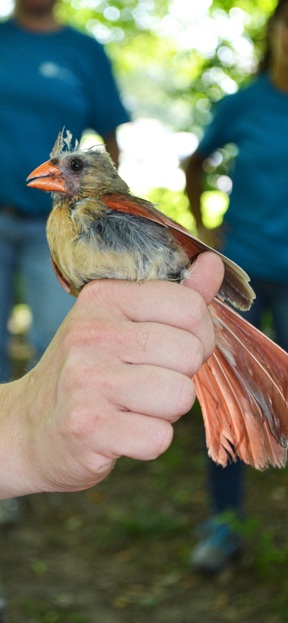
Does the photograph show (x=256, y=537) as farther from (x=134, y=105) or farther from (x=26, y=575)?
(x=134, y=105)

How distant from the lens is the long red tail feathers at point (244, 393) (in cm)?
136

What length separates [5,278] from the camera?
3.22 m

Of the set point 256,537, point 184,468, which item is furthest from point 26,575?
point 184,468

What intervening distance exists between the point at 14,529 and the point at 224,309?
9.71ft

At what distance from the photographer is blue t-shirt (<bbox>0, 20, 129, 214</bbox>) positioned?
2832mm

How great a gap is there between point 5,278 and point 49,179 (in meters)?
1.77

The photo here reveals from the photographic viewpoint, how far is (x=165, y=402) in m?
0.99

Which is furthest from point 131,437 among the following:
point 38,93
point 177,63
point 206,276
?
point 177,63

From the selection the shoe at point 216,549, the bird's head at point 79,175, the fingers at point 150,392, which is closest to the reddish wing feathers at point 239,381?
the bird's head at point 79,175

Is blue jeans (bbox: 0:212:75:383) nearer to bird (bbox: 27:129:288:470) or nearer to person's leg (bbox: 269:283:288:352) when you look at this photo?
person's leg (bbox: 269:283:288:352)

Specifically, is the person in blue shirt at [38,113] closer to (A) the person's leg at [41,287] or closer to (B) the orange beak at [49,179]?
(A) the person's leg at [41,287]

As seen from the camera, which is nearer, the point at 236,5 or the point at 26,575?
the point at 26,575

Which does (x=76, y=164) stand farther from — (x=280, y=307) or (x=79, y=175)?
(x=280, y=307)

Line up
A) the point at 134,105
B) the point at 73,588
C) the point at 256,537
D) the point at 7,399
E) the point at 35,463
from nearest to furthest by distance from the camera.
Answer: the point at 35,463
the point at 7,399
the point at 73,588
the point at 256,537
the point at 134,105
